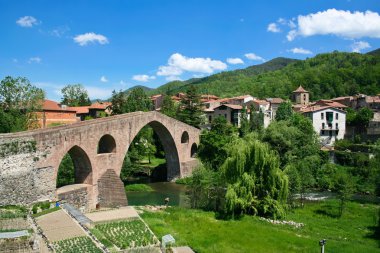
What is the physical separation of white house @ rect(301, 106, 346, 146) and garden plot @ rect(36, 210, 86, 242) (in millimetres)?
41786

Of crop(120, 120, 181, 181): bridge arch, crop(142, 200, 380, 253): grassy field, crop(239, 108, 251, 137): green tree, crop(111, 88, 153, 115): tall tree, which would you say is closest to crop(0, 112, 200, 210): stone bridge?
crop(120, 120, 181, 181): bridge arch

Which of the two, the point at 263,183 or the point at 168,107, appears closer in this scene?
the point at 263,183

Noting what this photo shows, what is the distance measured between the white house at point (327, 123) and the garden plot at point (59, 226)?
41.8 metres

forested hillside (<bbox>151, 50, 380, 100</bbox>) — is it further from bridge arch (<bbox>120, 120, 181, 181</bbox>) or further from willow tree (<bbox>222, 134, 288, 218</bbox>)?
willow tree (<bbox>222, 134, 288, 218</bbox>)

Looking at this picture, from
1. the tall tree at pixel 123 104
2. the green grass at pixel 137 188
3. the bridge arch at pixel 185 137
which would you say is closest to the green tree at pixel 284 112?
the bridge arch at pixel 185 137

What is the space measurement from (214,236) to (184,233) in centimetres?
185

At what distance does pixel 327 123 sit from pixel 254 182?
33.0 m

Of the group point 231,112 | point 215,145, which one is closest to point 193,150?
point 215,145

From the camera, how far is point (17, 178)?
25.5 m

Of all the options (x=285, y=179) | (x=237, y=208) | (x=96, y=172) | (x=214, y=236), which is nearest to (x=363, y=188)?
(x=285, y=179)

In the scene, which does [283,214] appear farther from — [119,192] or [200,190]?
[119,192]

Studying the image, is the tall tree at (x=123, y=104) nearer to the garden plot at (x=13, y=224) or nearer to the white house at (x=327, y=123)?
the white house at (x=327, y=123)

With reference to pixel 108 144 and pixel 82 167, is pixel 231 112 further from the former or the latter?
pixel 82 167

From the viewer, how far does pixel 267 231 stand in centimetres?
2338
